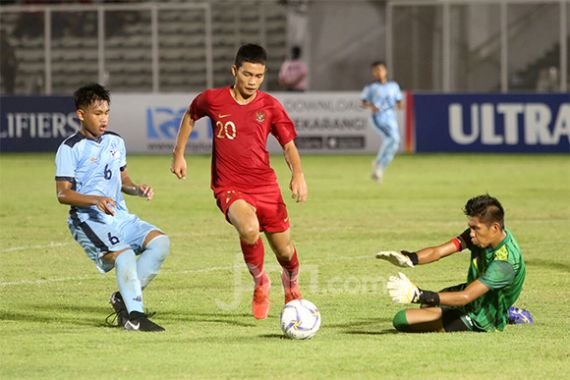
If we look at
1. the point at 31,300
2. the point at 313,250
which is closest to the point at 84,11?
the point at 313,250

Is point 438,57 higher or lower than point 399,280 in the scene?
higher

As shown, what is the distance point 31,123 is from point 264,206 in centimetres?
2039

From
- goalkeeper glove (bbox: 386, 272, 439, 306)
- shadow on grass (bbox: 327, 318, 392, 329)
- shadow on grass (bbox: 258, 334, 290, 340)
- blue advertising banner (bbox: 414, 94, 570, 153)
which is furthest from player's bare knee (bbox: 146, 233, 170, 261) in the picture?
blue advertising banner (bbox: 414, 94, 570, 153)

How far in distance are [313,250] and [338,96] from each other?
→ 15.4 metres

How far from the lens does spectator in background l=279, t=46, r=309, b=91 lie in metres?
29.0

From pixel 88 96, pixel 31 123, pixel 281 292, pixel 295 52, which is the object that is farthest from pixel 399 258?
pixel 31 123

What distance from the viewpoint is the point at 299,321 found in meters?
8.20

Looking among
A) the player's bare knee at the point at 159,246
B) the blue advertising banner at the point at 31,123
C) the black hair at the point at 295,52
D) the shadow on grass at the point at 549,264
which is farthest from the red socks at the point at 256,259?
the black hair at the point at 295,52

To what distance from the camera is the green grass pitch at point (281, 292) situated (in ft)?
24.5

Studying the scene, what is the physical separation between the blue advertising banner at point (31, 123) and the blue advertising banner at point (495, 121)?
7777 mm

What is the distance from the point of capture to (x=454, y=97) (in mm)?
28172

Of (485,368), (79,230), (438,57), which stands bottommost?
(485,368)

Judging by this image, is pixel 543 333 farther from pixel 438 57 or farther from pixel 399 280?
pixel 438 57

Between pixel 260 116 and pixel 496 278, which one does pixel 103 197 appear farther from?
pixel 496 278
